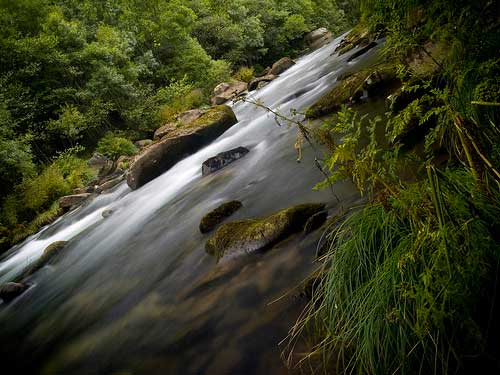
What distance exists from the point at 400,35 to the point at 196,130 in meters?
11.9

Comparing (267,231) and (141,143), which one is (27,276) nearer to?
(267,231)

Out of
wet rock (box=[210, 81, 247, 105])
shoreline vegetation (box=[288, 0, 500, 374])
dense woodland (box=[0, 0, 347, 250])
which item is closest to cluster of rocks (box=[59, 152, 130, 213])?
dense woodland (box=[0, 0, 347, 250])

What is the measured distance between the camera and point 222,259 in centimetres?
431

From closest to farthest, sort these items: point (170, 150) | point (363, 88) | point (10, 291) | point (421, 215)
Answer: point (421, 215) → point (363, 88) → point (10, 291) → point (170, 150)

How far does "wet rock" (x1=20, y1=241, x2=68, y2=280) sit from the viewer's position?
9719 millimetres

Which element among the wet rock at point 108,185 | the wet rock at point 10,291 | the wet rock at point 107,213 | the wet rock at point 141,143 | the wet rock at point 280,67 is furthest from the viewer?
the wet rock at point 280,67

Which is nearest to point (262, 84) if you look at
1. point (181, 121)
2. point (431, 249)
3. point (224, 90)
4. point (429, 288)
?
point (224, 90)

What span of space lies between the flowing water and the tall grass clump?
0.96 meters

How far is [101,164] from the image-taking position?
813 inches

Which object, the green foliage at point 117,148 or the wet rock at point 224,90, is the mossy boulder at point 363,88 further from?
the green foliage at point 117,148

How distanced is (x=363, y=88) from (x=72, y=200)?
15077 mm

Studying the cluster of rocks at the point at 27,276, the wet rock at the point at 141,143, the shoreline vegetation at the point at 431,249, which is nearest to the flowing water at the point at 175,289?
the cluster of rocks at the point at 27,276

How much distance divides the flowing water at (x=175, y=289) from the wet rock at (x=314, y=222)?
0.17 meters

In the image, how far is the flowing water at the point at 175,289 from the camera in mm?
3143
